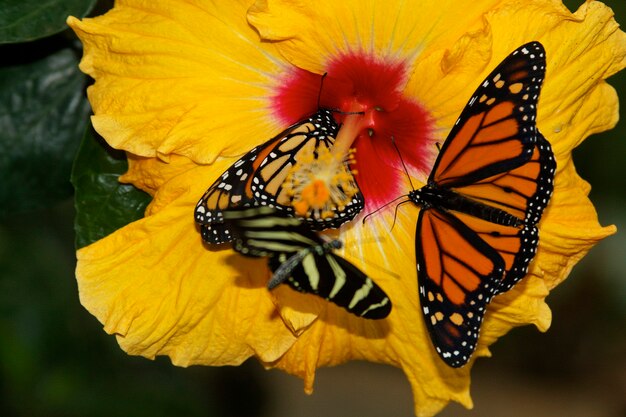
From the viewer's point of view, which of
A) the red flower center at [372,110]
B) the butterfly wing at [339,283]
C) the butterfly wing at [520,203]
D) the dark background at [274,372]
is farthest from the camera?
the dark background at [274,372]

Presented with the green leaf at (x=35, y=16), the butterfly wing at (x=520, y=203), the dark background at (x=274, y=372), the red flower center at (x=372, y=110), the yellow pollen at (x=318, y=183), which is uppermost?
the butterfly wing at (x=520, y=203)

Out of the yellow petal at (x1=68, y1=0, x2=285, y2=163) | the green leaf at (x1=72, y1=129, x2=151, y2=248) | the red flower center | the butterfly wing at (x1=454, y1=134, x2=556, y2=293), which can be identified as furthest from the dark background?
the green leaf at (x1=72, y1=129, x2=151, y2=248)

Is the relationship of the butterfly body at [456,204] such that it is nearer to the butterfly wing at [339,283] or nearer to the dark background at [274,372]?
the butterfly wing at [339,283]

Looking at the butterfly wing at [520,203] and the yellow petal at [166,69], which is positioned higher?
the butterfly wing at [520,203]

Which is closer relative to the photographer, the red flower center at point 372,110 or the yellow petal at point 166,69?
the yellow petal at point 166,69

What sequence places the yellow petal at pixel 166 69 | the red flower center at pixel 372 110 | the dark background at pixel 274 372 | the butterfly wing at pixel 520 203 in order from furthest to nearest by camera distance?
the dark background at pixel 274 372 → the red flower center at pixel 372 110 → the yellow petal at pixel 166 69 → the butterfly wing at pixel 520 203

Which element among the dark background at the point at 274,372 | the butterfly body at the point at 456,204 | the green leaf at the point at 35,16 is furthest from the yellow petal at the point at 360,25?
the dark background at the point at 274,372

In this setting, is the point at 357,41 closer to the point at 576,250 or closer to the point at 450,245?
the point at 450,245

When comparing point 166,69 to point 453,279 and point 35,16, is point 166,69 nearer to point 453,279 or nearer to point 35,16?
point 35,16
